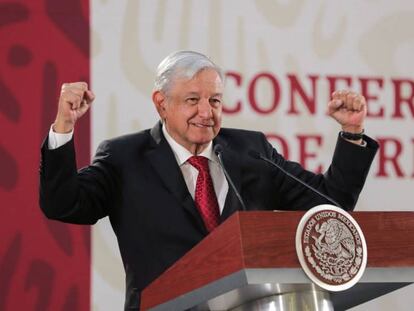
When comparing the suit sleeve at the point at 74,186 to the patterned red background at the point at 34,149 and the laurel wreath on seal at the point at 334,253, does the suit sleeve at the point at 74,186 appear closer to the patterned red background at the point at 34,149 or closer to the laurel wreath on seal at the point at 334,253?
the laurel wreath on seal at the point at 334,253

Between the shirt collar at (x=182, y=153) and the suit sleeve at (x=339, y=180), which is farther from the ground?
the shirt collar at (x=182, y=153)

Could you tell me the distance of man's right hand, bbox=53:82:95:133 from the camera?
246 centimetres

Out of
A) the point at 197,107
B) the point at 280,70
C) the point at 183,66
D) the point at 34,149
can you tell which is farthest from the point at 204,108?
the point at 280,70

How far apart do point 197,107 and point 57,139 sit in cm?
40

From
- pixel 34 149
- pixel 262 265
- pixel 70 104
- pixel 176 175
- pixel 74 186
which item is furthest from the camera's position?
pixel 34 149

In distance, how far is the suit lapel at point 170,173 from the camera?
104 inches

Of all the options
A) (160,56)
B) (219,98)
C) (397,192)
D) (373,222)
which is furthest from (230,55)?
(373,222)

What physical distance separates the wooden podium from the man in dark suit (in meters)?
0.45

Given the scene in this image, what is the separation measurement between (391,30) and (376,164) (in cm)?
56

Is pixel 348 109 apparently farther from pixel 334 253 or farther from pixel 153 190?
pixel 334 253

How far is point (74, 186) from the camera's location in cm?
259

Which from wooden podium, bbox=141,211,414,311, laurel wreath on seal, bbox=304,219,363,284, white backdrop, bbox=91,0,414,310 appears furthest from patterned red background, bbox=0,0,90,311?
laurel wreath on seal, bbox=304,219,363,284

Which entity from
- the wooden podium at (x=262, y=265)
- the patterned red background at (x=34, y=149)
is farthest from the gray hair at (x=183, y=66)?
the patterned red background at (x=34, y=149)

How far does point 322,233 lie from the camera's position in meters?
1.94
